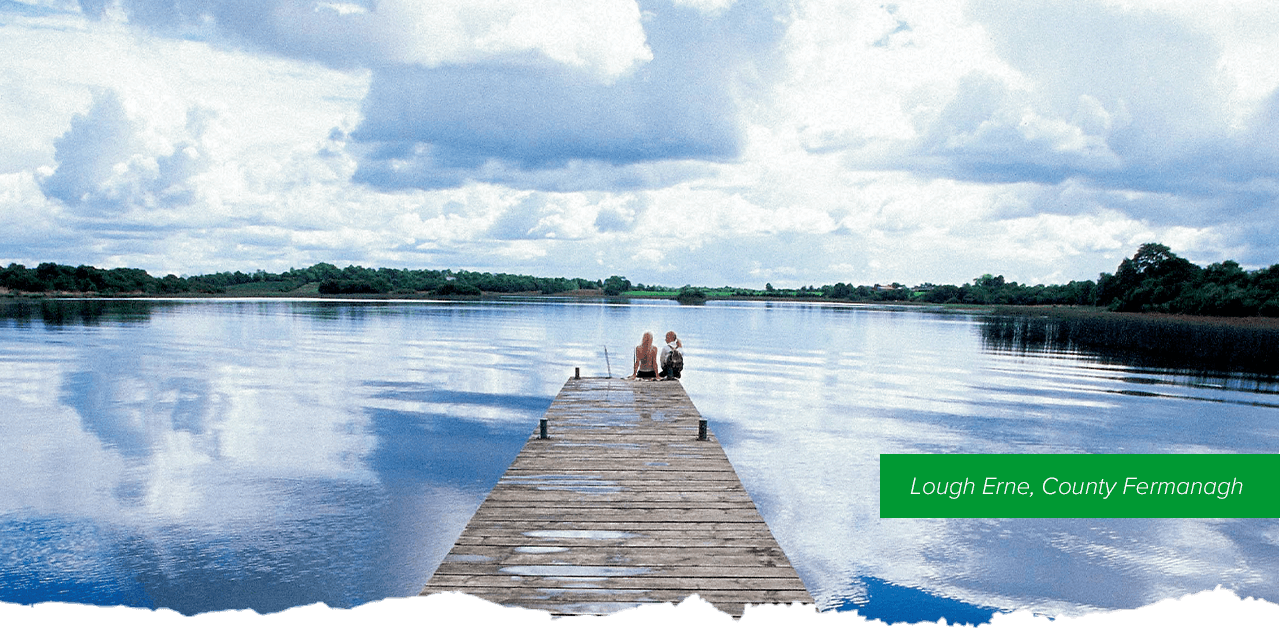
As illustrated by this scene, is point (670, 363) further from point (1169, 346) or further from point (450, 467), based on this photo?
point (1169, 346)

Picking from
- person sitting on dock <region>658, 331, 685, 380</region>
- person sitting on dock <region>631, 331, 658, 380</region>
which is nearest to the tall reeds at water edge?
person sitting on dock <region>658, 331, 685, 380</region>

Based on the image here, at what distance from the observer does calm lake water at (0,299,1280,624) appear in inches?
407

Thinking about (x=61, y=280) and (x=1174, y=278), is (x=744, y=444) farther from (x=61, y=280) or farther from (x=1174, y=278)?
(x=61, y=280)

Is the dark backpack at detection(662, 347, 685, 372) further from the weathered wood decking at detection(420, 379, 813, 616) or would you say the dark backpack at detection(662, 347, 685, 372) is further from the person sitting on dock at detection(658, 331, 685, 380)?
the weathered wood decking at detection(420, 379, 813, 616)

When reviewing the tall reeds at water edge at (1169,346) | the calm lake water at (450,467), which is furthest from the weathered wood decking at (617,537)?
the tall reeds at water edge at (1169,346)

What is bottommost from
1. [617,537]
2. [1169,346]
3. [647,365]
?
[1169,346]

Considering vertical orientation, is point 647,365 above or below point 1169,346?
above

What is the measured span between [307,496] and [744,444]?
34.5ft

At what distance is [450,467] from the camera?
53.2 ft

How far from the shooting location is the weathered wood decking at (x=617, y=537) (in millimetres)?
6656

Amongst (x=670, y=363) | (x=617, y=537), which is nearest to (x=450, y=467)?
(x=670, y=363)

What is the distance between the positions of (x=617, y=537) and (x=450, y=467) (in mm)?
9182

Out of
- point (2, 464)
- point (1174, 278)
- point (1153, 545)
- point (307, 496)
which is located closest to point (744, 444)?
point (1153, 545)

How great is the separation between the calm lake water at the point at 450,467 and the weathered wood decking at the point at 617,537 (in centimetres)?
226
